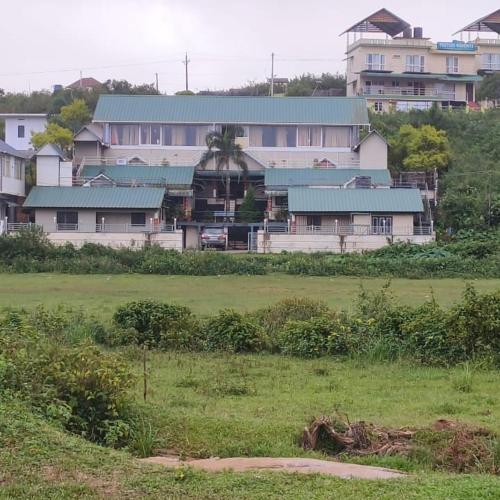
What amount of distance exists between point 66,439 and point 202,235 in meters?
46.3

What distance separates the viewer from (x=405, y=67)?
79.4 meters

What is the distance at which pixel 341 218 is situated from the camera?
→ 178 feet

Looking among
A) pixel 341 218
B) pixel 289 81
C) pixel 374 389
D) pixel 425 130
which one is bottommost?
pixel 374 389

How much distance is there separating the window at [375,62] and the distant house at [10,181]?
3545 centimetres

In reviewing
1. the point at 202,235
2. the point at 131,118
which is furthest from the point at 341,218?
the point at 131,118

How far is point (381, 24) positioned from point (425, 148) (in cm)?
2550

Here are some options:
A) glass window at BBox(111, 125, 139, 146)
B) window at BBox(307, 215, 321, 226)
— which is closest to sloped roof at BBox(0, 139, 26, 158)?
glass window at BBox(111, 125, 139, 146)

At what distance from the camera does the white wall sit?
71.1 metres

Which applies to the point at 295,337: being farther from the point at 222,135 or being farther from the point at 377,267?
the point at 222,135

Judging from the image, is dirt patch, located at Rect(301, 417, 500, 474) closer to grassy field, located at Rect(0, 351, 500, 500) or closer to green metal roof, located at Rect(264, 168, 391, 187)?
grassy field, located at Rect(0, 351, 500, 500)

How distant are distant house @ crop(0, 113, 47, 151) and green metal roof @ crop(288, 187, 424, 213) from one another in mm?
26515

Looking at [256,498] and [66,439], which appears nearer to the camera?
[256,498]

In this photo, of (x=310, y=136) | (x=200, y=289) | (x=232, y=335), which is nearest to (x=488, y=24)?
(x=310, y=136)

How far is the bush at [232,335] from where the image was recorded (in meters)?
18.1
